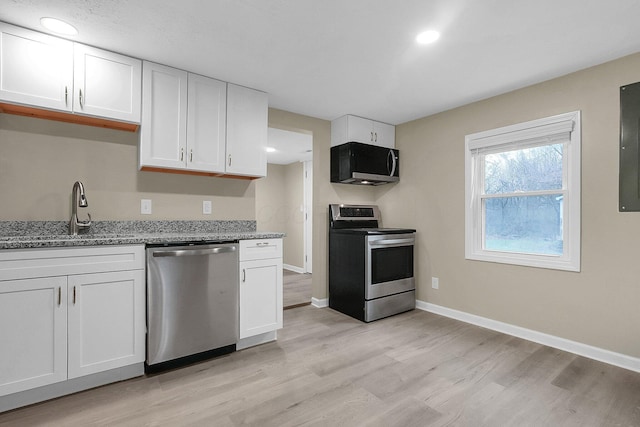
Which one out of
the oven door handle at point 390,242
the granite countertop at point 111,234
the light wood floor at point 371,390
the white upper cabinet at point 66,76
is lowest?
the light wood floor at point 371,390

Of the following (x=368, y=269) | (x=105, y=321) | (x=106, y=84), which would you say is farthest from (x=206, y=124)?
(x=368, y=269)

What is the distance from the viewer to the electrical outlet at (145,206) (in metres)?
2.57

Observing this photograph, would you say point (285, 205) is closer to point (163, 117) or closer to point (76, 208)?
point (163, 117)

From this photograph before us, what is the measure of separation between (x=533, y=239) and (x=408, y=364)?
1.67 meters

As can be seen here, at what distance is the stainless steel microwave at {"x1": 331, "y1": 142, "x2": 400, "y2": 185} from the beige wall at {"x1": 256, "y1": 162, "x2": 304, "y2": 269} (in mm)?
2392

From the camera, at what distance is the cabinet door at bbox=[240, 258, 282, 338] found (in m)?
2.51

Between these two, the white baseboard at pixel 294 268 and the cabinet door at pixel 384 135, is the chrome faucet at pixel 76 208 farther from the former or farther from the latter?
the white baseboard at pixel 294 268

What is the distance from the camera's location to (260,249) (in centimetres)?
261

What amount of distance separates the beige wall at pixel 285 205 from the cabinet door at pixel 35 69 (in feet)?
13.1

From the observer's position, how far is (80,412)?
5.64 ft

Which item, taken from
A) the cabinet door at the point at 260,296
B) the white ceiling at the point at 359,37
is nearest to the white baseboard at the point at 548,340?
the cabinet door at the point at 260,296

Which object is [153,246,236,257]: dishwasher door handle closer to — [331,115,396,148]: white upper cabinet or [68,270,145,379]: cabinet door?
[68,270,145,379]: cabinet door

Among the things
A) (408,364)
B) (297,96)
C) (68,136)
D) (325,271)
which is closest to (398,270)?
(325,271)

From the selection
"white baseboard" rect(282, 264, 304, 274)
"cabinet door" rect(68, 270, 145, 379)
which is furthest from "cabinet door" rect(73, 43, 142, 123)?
"white baseboard" rect(282, 264, 304, 274)
